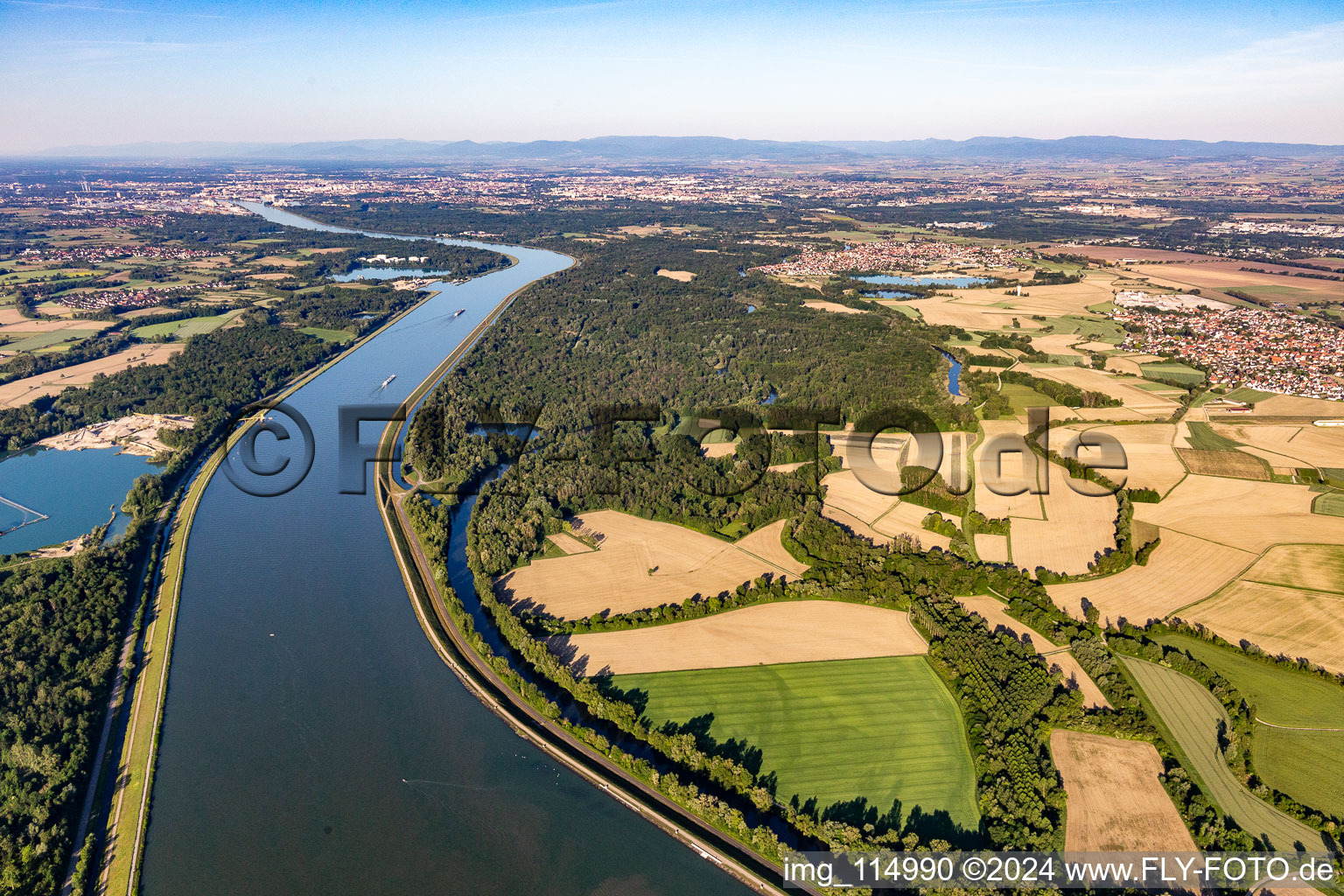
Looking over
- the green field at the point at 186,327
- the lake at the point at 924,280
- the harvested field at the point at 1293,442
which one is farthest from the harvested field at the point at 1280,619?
the green field at the point at 186,327

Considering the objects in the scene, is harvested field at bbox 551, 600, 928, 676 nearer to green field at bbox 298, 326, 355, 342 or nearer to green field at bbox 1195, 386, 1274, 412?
green field at bbox 1195, 386, 1274, 412

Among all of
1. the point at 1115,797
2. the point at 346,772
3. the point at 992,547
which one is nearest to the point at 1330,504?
the point at 992,547

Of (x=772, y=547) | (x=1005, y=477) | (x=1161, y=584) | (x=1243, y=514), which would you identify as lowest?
(x=772, y=547)

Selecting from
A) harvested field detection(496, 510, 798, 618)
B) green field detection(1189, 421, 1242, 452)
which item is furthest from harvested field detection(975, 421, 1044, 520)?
harvested field detection(496, 510, 798, 618)

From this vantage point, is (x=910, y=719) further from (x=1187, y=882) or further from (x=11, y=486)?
(x=11, y=486)

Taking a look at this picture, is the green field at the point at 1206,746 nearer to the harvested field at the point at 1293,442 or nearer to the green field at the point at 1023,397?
the harvested field at the point at 1293,442

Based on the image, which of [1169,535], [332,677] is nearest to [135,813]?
[332,677]

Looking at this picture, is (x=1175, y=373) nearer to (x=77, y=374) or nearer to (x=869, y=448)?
(x=869, y=448)
